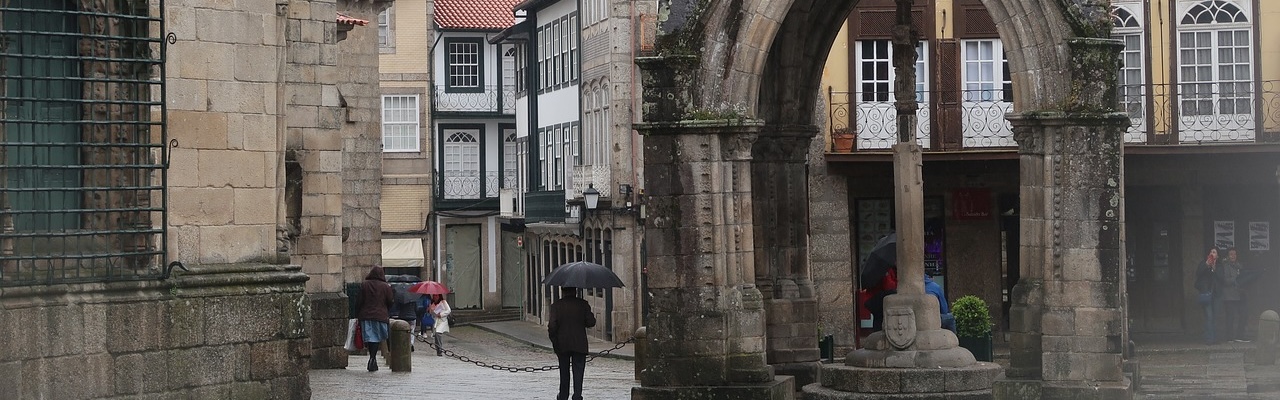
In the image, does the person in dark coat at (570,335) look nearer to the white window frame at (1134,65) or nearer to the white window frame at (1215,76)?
the white window frame at (1134,65)

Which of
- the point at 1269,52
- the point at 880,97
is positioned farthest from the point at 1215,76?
the point at 880,97

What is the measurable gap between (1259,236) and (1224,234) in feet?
1.79

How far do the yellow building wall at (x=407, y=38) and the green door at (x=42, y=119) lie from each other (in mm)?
40727

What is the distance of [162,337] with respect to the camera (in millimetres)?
14695

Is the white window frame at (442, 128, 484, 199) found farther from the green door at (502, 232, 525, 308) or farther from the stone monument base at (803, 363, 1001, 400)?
the stone monument base at (803, 363, 1001, 400)

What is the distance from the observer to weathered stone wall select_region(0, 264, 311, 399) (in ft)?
44.5

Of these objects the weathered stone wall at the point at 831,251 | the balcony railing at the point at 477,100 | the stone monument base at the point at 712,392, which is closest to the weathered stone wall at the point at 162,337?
the stone monument base at the point at 712,392

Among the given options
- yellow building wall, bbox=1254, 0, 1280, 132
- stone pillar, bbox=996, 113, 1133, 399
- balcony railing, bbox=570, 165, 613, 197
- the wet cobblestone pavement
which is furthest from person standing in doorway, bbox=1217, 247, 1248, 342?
stone pillar, bbox=996, 113, 1133, 399

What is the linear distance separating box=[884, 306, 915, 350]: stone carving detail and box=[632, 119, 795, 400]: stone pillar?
114 centimetres

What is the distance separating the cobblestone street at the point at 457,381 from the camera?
2170 cm

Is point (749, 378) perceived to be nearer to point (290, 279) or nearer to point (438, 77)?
point (290, 279)

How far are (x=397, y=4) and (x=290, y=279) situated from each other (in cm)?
3983

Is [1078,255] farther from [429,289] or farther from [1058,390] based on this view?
[429,289]

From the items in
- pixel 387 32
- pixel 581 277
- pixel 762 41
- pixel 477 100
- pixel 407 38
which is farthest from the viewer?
pixel 477 100
